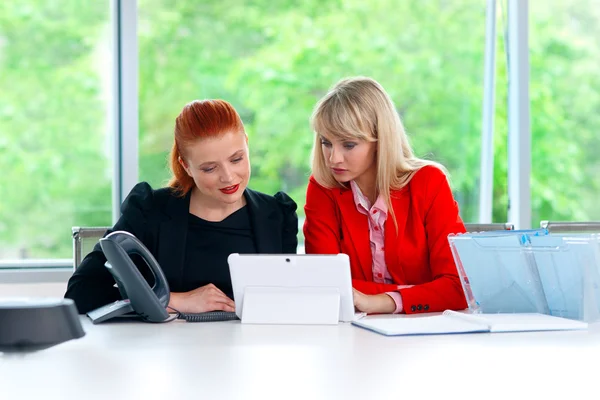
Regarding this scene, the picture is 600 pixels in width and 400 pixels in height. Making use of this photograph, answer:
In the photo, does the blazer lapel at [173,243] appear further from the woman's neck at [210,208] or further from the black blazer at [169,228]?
the woman's neck at [210,208]

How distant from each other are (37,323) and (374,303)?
43.3 inches

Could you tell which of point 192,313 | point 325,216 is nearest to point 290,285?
point 192,313

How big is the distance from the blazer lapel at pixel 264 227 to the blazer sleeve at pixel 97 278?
12.7 inches

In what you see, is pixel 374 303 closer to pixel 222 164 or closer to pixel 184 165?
pixel 222 164

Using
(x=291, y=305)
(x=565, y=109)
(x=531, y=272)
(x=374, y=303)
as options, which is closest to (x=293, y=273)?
(x=291, y=305)

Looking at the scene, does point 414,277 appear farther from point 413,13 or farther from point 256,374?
point 413,13

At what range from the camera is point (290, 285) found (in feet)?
6.83

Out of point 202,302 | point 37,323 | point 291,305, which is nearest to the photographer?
point 37,323

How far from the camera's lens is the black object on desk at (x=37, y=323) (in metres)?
1.42

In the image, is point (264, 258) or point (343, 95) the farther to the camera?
point (343, 95)

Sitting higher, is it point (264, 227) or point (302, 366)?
point (264, 227)

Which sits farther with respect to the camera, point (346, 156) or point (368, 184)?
point (368, 184)

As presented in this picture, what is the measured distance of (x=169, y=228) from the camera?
8.25 ft

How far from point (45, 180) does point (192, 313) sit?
170cm
